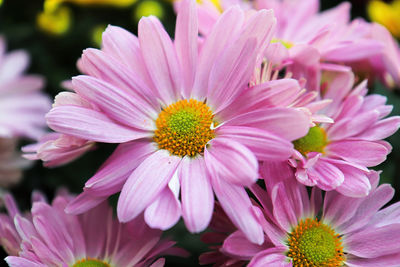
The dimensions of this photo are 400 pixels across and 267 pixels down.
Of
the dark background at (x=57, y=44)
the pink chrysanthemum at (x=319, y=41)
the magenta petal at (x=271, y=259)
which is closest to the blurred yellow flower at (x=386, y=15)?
the dark background at (x=57, y=44)

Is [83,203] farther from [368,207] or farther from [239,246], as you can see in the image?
[368,207]

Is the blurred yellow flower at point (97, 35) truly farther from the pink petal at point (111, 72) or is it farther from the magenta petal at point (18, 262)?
the magenta petal at point (18, 262)

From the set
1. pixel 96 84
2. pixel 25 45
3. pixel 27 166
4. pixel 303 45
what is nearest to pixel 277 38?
pixel 303 45

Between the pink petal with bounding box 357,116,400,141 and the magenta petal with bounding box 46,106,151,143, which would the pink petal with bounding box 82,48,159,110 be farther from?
the pink petal with bounding box 357,116,400,141

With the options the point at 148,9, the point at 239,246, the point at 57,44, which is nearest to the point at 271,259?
the point at 239,246

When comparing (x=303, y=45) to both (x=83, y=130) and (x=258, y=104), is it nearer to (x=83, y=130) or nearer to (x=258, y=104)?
(x=258, y=104)

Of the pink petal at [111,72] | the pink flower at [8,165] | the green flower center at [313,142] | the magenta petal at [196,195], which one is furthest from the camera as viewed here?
the pink flower at [8,165]
